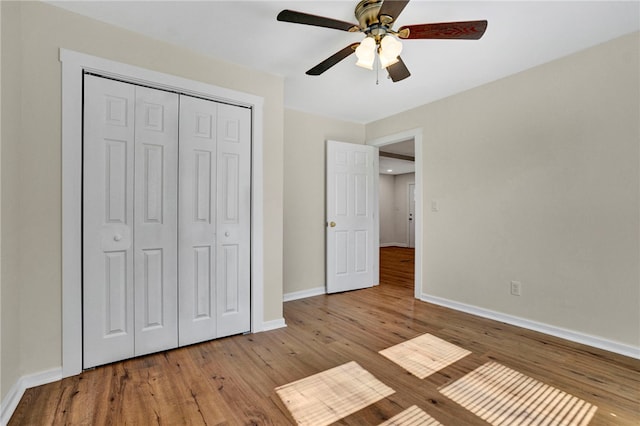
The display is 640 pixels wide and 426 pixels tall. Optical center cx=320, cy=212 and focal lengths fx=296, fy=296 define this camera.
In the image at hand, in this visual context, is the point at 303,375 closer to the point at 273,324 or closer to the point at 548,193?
the point at 273,324

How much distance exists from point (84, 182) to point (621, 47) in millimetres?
4127

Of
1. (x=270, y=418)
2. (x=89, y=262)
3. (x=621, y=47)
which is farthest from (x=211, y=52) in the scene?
(x=621, y=47)

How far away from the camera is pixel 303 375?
2012mm

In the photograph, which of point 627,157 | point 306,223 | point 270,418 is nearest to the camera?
point 270,418

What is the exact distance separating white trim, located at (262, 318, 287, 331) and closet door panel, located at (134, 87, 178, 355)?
2.50 feet

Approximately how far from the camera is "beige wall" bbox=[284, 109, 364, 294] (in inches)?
150

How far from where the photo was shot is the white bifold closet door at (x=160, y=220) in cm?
209

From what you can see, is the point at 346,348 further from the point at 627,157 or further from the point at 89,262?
the point at 627,157

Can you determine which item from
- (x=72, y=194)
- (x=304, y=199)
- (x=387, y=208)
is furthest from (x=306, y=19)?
(x=387, y=208)

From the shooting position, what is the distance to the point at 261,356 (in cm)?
228

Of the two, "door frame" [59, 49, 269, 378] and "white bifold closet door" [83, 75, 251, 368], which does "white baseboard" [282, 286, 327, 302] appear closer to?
"white bifold closet door" [83, 75, 251, 368]

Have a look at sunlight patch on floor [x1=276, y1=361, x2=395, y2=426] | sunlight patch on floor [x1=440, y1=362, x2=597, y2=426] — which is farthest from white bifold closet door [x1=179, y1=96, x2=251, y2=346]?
sunlight patch on floor [x1=440, y1=362, x2=597, y2=426]

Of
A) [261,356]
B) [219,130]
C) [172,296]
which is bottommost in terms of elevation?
[261,356]

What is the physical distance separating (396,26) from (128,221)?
2.43 metres
